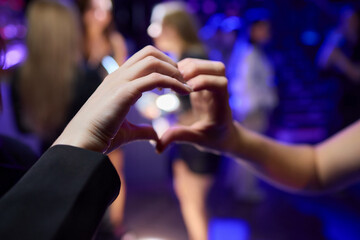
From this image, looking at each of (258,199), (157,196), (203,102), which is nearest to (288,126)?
(258,199)

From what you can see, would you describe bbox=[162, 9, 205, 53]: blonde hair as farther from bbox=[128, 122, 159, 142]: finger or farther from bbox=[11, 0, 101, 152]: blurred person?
bbox=[128, 122, 159, 142]: finger

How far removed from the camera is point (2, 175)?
58 centimetres

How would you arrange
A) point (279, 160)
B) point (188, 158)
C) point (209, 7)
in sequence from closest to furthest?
point (279, 160), point (188, 158), point (209, 7)

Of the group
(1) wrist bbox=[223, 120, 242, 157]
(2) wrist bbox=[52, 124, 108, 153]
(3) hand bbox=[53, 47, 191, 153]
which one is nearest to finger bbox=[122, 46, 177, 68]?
(3) hand bbox=[53, 47, 191, 153]

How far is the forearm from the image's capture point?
0.84 metres

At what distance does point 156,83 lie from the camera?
0.51 metres

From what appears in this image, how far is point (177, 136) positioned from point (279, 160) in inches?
13.2

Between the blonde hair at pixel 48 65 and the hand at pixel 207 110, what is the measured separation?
906mm

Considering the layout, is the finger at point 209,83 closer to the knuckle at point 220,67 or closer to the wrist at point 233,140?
the knuckle at point 220,67

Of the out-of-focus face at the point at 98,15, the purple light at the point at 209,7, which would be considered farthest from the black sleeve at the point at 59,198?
the purple light at the point at 209,7

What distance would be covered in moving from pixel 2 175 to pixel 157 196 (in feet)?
8.71

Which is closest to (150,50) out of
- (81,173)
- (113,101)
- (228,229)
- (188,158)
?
(113,101)

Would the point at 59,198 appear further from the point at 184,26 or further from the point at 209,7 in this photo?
the point at 209,7

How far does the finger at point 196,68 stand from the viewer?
0.61m
